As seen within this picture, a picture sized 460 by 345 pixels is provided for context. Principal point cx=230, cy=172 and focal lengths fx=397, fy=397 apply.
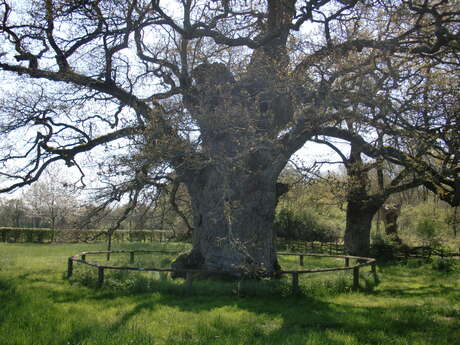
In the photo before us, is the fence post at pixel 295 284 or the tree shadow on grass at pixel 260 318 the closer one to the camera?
the tree shadow on grass at pixel 260 318

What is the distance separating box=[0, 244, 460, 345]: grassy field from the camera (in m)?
6.01

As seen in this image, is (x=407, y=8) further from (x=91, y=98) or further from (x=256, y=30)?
(x=91, y=98)

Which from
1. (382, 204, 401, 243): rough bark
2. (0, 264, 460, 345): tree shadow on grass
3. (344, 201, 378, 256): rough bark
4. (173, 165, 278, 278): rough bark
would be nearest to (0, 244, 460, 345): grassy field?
(0, 264, 460, 345): tree shadow on grass

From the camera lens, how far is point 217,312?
7656 mm

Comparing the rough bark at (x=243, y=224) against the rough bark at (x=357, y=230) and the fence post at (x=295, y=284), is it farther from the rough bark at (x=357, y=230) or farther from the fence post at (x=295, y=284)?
the rough bark at (x=357, y=230)

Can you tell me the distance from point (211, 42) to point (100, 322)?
1034cm

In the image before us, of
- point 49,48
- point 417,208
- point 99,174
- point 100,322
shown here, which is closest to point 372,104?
point 99,174

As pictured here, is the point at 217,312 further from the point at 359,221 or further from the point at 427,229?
the point at 427,229

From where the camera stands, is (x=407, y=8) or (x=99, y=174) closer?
(x=99, y=174)

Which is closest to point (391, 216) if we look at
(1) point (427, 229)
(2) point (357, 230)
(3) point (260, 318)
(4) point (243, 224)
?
(1) point (427, 229)

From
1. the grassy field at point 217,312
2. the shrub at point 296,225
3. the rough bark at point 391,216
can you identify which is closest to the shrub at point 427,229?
the rough bark at point 391,216

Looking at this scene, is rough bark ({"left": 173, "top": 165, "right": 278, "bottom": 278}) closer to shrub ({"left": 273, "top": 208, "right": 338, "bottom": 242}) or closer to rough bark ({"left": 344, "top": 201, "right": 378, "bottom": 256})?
rough bark ({"left": 344, "top": 201, "right": 378, "bottom": 256})

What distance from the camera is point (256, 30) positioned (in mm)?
13258

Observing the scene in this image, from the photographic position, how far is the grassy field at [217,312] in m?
6.01
